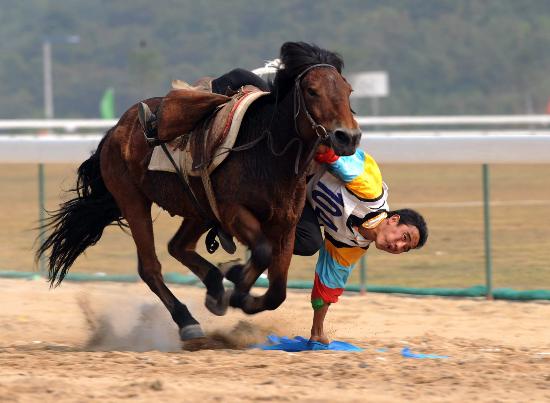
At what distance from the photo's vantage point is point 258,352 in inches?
271

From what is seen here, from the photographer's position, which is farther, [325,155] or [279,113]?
[325,155]

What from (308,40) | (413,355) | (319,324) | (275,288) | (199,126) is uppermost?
(308,40)

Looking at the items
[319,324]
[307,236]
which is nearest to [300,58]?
[307,236]

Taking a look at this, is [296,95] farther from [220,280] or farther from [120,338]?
[120,338]

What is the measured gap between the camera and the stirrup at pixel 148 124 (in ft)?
24.9

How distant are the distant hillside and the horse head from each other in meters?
69.0

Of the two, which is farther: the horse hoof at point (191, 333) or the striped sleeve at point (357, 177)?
the horse hoof at point (191, 333)

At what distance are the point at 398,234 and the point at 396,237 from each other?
0.02 m

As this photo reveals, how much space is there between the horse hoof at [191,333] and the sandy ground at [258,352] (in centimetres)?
11

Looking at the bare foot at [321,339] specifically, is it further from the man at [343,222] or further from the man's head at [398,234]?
the man's head at [398,234]

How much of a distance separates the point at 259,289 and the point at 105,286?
141 cm

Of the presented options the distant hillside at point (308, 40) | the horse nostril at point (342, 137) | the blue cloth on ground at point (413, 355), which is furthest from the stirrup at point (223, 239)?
the distant hillside at point (308, 40)

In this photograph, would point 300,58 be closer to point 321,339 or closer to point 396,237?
point 396,237

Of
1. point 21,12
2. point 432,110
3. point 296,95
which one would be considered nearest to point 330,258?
point 296,95
